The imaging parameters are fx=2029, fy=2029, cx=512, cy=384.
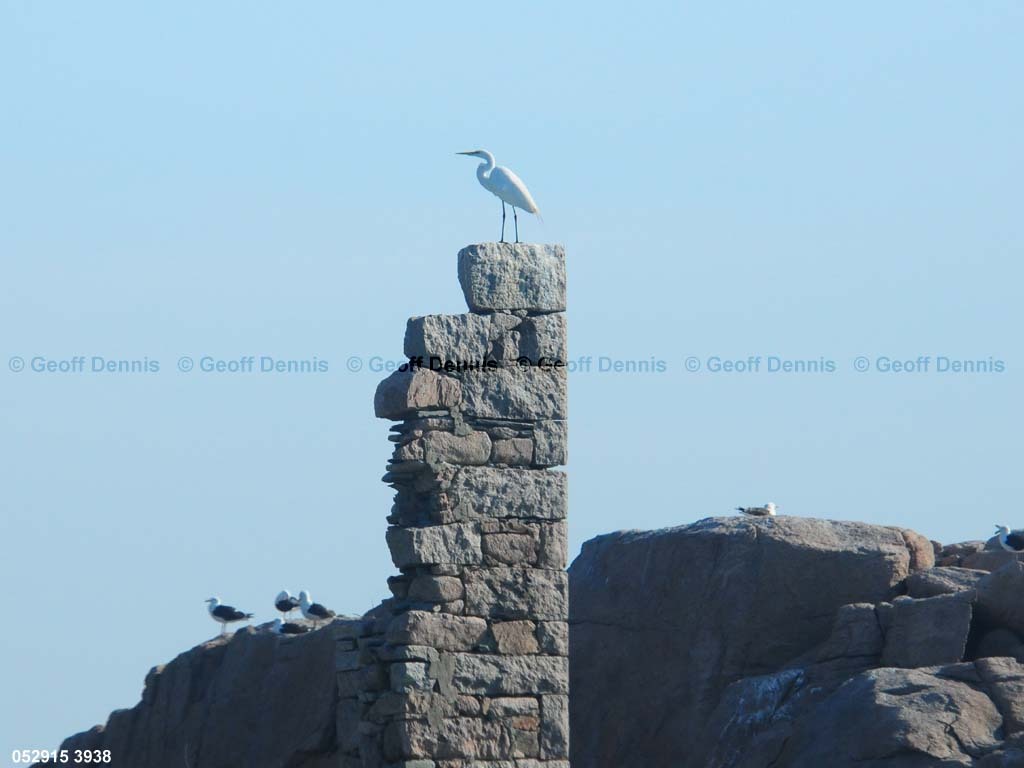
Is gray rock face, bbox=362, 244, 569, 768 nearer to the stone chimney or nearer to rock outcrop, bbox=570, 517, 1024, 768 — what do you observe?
the stone chimney

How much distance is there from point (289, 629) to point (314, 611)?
102 cm

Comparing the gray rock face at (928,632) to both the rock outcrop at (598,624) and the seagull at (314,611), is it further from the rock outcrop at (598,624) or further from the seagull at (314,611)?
the seagull at (314,611)

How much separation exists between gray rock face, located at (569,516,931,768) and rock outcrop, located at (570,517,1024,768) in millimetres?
16

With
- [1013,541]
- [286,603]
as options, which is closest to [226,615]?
[286,603]

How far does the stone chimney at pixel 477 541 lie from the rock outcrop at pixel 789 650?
2269 millimetres

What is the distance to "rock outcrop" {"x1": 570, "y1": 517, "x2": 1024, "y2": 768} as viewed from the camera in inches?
557

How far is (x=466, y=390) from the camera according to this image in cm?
1373

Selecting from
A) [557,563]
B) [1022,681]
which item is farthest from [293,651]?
[1022,681]

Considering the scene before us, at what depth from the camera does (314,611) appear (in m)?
21.8

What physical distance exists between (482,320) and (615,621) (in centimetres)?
476

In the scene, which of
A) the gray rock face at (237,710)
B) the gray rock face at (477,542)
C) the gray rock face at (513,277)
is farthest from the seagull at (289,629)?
the gray rock face at (513,277)

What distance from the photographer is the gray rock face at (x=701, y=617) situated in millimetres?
16672

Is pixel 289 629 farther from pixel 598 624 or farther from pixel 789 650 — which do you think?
pixel 789 650

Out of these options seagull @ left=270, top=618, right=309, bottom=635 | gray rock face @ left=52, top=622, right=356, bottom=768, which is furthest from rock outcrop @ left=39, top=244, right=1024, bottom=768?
seagull @ left=270, top=618, right=309, bottom=635
